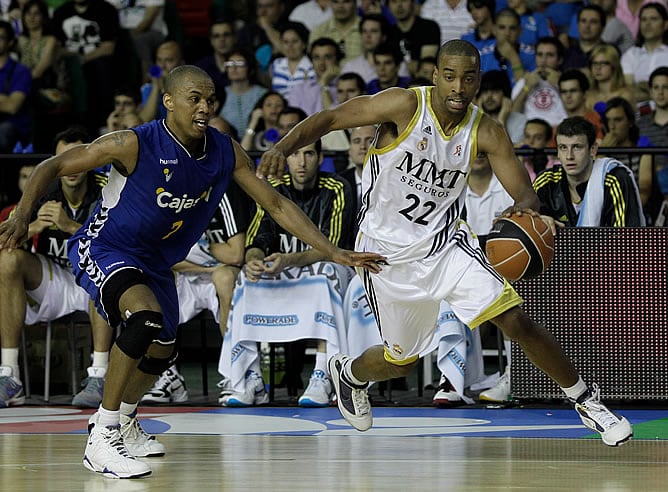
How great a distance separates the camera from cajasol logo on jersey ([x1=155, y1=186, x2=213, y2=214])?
5.84 m

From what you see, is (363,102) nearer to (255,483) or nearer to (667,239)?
(255,483)

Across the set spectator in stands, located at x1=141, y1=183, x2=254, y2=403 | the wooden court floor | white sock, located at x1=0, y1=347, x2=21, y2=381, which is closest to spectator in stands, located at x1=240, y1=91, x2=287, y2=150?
spectator in stands, located at x1=141, y1=183, x2=254, y2=403

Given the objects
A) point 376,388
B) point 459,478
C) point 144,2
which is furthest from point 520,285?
point 144,2

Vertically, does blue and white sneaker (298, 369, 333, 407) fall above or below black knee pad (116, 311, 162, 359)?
below

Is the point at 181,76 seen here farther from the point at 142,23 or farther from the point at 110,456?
the point at 142,23

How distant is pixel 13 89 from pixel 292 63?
2.58 m

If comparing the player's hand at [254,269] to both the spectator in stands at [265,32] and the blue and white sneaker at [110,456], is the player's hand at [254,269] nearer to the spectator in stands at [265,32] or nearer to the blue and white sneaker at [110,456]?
the blue and white sneaker at [110,456]

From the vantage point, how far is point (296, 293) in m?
8.42

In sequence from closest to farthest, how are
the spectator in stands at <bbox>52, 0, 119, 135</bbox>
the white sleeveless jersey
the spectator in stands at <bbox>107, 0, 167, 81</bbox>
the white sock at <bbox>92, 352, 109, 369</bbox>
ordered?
the white sleeveless jersey, the white sock at <bbox>92, 352, 109, 369</bbox>, the spectator in stands at <bbox>52, 0, 119, 135</bbox>, the spectator in stands at <bbox>107, 0, 167, 81</bbox>

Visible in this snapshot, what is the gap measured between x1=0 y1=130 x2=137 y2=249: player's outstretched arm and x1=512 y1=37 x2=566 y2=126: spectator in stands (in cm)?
546

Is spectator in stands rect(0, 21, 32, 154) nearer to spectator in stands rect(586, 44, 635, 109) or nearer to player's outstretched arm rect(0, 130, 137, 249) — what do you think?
spectator in stands rect(586, 44, 635, 109)

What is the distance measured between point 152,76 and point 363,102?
5.67 metres

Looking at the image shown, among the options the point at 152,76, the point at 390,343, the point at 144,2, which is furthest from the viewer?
the point at 144,2

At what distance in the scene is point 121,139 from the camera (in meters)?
5.79
